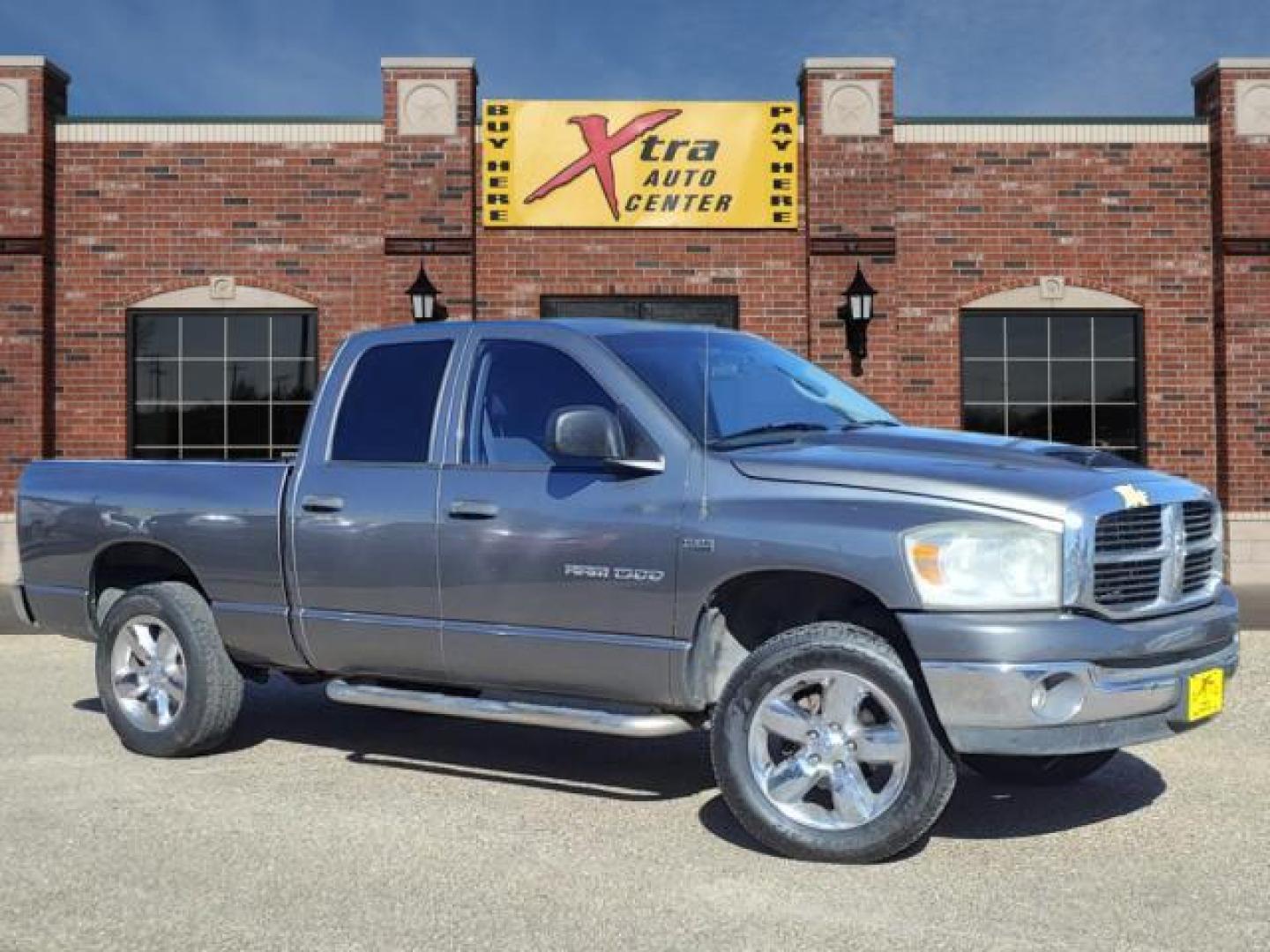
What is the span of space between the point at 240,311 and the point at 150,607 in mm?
10381

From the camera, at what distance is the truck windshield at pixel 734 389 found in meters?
5.42

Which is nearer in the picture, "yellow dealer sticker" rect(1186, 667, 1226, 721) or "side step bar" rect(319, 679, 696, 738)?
"yellow dealer sticker" rect(1186, 667, 1226, 721)

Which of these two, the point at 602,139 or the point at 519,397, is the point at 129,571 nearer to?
the point at 519,397

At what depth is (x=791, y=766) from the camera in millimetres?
4871

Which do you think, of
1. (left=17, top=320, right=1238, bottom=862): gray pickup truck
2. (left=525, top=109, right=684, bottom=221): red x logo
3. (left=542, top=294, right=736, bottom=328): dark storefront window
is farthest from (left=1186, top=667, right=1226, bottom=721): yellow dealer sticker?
(left=525, top=109, right=684, bottom=221): red x logo

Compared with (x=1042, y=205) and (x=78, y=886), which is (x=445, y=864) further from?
(x=1042, y=205)

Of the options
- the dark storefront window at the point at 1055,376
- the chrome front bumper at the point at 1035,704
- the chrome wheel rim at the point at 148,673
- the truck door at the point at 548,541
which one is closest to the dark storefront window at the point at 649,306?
the dark storefront window at the point at 1055,376

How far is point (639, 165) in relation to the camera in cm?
1619

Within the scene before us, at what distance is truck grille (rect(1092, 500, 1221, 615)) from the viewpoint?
465cm

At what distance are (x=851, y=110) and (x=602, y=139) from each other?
2889 millimetres

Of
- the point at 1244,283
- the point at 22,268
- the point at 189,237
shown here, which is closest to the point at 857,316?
the point at 1244,283

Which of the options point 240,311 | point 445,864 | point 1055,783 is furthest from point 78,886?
point 240,311

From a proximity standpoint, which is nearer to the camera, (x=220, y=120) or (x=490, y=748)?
(x=490, y=748)

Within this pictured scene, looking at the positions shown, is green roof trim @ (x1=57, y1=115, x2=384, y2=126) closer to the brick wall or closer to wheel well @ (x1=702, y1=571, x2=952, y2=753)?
the brick wall
